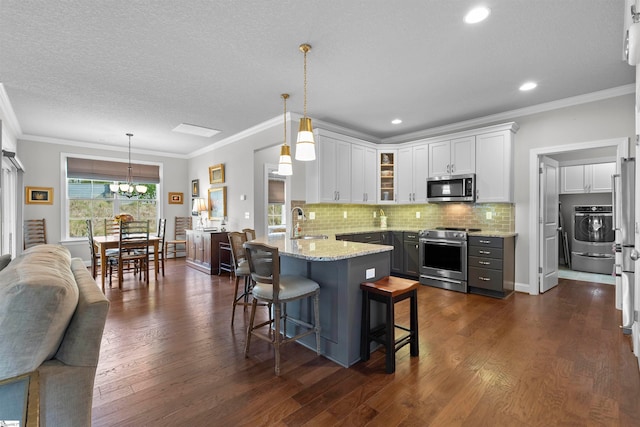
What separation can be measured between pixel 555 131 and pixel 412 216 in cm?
251

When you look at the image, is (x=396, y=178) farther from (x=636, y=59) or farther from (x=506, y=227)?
(x=636, y=59)

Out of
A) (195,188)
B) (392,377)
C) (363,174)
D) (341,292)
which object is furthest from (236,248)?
(195,188)

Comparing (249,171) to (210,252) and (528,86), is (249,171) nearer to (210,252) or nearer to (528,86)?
(210,252)

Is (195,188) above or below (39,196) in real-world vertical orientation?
above

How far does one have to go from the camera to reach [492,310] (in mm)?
3613

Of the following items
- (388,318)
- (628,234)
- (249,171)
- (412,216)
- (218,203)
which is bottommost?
(388,318)

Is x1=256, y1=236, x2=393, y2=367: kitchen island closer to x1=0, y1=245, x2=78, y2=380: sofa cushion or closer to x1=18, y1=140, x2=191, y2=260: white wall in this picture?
x1=0, y1=245, x2=78, y2=380: sofa cushion

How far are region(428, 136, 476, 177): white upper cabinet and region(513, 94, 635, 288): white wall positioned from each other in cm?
61

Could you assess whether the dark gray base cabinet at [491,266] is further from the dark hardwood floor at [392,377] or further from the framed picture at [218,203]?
the framed picture at [218,203]

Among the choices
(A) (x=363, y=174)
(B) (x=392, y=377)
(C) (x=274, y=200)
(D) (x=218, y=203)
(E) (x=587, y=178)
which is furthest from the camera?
(C) (x=274, y=200)

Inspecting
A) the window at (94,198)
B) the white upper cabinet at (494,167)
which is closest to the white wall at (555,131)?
the white upper cabinet at (494,167)

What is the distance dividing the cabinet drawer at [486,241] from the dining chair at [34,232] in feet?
25.3

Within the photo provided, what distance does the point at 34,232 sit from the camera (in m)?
5.79

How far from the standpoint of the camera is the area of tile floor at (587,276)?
16.5 feet
